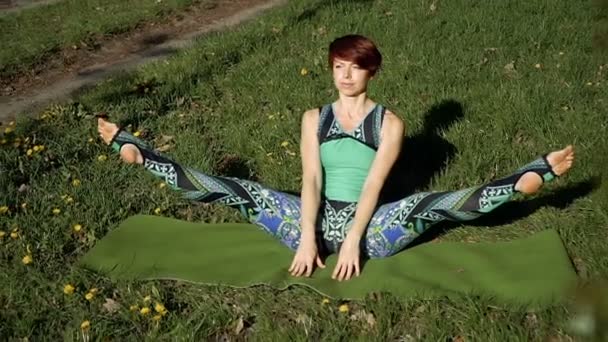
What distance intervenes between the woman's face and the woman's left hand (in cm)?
68

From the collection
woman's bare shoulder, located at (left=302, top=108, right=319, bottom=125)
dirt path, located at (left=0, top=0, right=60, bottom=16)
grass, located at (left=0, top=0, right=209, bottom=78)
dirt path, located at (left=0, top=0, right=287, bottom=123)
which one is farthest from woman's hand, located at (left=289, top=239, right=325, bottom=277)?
dirt path, located at (left=0, top=0, right=60, bottom=16)

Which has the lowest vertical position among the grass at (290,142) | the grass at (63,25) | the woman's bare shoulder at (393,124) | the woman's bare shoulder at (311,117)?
the grass at (63,25)

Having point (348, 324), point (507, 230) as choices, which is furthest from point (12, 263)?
point (507, 230)

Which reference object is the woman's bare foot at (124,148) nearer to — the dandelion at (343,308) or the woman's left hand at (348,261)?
the woman's left hand at (348,261)

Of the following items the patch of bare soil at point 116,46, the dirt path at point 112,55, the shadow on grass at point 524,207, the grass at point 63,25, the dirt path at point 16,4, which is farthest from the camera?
the dirt path at point 16,4

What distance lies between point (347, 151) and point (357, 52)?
1.60ft

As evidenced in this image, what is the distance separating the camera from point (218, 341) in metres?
2.92

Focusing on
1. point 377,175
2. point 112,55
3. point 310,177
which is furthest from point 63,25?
point 377,175

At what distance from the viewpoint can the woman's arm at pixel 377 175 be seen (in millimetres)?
3301

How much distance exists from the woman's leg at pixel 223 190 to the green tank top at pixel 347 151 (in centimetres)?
23

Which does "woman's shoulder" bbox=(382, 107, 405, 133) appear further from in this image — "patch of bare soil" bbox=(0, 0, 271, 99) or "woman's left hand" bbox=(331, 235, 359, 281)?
"patch of bare soil" bbox=(0, 0, 271, 99)

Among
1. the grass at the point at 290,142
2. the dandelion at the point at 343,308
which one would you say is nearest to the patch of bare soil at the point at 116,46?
the grass at the point at 290,142

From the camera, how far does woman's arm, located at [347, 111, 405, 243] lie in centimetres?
330

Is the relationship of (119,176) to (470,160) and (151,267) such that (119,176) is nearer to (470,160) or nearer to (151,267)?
(151,267)
